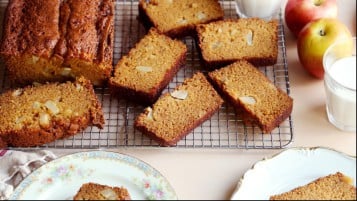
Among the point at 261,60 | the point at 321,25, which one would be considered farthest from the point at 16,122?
the point at 321,25

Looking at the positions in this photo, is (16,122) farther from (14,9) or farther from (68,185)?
(14,9)

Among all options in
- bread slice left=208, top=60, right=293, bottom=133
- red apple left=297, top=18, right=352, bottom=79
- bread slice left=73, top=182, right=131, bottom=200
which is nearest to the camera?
bread slice left=73, top=182, right=131, bottom=200

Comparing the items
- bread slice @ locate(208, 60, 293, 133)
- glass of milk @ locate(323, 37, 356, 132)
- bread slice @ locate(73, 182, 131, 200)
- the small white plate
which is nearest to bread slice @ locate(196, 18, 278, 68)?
bread slice @ locate(208, 60, 293, 133)

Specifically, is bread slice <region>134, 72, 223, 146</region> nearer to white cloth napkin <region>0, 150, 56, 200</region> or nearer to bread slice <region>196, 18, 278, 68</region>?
bread slice <region>196, 18, 278, 68</region>

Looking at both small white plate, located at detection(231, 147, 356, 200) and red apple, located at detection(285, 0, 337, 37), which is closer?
small white plate, located at detection(231, 147, 356, 200)

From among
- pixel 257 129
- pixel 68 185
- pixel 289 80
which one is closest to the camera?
pixel 68 185

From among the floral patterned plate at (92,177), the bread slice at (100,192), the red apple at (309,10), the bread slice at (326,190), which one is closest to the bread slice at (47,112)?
the floral patterned plate at (92,177)
